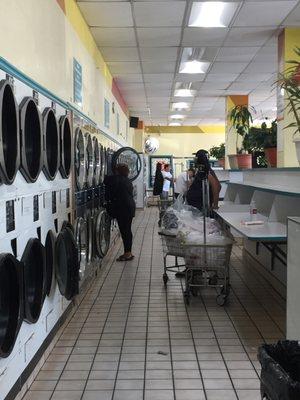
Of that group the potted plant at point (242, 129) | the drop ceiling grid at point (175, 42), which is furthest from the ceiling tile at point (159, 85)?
the potted plant at point (242, 129)

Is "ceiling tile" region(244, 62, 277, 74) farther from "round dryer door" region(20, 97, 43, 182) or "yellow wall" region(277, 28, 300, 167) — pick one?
"round dryer door" region(20, 97, 43, 182)

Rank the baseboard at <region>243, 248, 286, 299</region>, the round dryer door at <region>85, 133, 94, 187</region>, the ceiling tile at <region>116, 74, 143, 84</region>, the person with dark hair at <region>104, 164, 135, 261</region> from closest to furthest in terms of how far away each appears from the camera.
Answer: the baseboard at <region>243, 248, 286, 299</region> < the round dryer door at <region>85, 133, 94, 187</region> < the person with dark hair at <region>104, 164, 135, 261</region> < the ceiling tile at <region>116, 74, 143, 84</region>

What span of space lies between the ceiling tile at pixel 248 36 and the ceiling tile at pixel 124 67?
2006 millimetres

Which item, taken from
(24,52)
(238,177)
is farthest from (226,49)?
(24,52)

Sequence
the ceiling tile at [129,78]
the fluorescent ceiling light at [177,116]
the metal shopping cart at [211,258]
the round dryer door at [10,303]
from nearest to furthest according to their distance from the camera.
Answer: the round dryer door at [10,303], the metal shopping cart at [211,258], the ceiling tile at [129,78], the fluorescent ceiling light at [177,116]

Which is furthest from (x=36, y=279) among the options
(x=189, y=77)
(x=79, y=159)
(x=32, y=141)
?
(x=189, y=77)

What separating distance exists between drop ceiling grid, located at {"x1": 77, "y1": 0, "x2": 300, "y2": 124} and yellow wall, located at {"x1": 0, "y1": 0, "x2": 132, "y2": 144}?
17.8 inches

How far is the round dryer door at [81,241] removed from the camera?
457 cm

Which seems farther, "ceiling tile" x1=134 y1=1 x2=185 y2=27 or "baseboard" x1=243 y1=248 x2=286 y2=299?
"ceiling tile" x1=134 y1=1 x2=185 y2=27

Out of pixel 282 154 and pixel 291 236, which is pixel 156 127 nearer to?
pixel 282 154

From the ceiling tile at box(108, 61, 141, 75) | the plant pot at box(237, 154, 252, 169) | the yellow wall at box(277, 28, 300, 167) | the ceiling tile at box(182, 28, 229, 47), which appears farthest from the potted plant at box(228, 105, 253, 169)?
the ceiling tile at box(108, 61, 141, 75)

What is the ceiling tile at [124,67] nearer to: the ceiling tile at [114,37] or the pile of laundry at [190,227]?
the ceiling tile at [114,37]

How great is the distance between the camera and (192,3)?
538 centimetres

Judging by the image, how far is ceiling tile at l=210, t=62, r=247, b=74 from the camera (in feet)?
27.7
